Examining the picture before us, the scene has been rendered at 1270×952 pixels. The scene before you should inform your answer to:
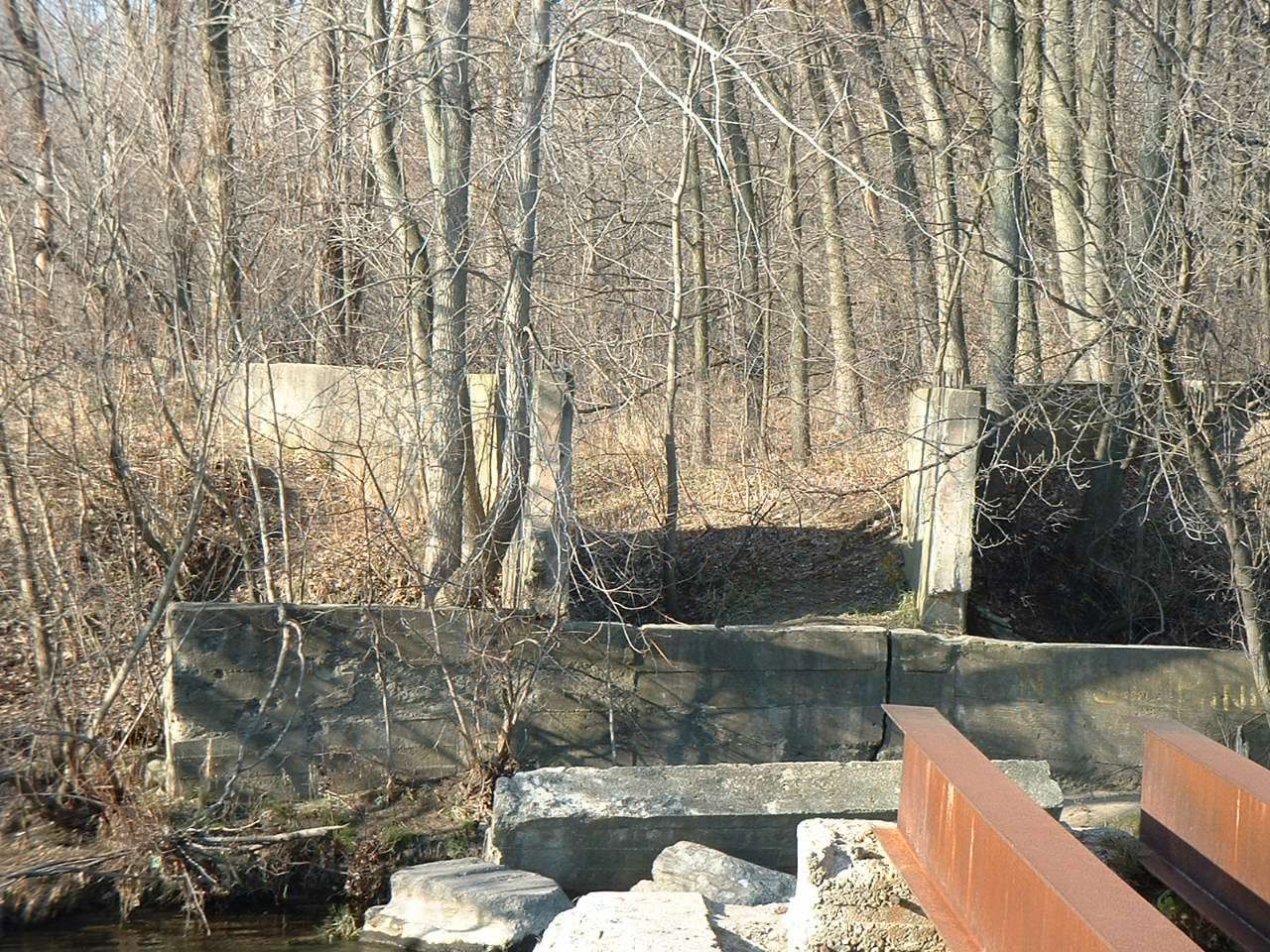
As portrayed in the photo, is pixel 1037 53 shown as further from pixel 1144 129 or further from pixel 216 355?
pixel 216 355

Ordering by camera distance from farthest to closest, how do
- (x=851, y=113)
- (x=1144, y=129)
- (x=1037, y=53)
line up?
(x=851, y=113) < (x=1037, y=53) < (x=1144, y=129)

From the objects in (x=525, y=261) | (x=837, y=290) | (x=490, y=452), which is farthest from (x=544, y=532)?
(x=837, y=290)

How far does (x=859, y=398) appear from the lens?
1288cm

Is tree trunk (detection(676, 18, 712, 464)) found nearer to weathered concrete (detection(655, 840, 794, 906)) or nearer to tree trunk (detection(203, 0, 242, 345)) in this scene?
tree trunk (detection(203, 0, 242, 345))

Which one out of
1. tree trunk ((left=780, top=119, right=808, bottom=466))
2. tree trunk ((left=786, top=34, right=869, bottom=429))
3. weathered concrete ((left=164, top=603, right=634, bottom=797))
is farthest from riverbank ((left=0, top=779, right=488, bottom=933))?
tree trunk ((left=786, top=34, right=869, bottom=429))

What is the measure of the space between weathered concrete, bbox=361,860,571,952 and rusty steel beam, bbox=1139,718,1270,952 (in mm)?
3066

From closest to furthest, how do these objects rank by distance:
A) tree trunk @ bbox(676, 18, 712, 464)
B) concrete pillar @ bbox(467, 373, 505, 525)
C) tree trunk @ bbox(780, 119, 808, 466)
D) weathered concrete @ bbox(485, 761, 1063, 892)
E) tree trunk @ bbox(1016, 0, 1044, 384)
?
weathered concrete @ bbox(485, 761, 1063, 892), concrete pillar @ bbox(467, 373, 505, 525), tree trunk @ bbox(1016, 0, 1044, 384), tree trunk @ bbox(676, 18, 712, 464), tree trunk @ bbox(780, 119, 808, 466)

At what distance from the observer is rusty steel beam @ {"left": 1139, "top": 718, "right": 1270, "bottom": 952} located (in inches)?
160

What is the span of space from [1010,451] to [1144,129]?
2.48m

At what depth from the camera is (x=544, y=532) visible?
8109mm

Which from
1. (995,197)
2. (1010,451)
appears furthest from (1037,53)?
(1010,451)

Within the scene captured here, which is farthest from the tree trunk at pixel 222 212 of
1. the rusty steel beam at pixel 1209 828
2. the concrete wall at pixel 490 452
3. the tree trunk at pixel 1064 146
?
the tree trunk at pixel 1064 146

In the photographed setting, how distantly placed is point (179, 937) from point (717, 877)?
10.0 ft

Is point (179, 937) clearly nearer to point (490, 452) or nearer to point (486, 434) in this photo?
point (490, 452)
